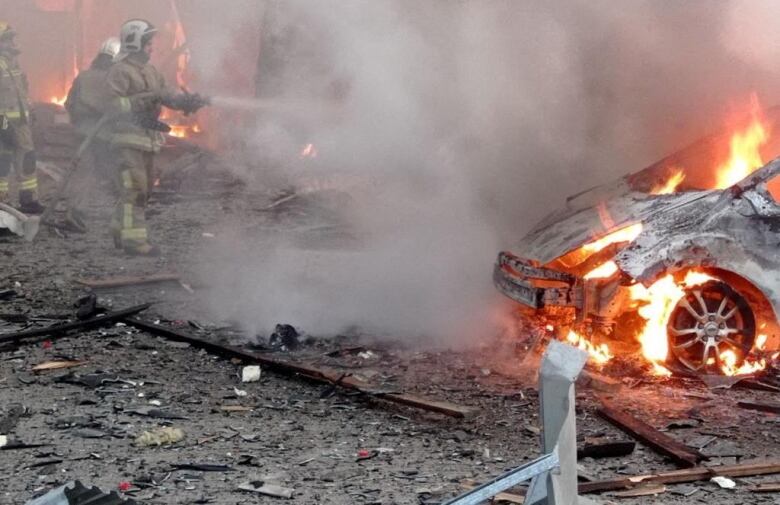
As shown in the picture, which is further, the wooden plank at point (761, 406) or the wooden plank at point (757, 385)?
the wooden plank at point (757, 385)

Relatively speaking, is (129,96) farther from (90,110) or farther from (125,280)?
(125,280)

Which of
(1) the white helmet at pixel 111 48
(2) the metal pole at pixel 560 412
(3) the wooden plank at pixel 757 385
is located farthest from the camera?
(1) the white helmet at pixel 111 48

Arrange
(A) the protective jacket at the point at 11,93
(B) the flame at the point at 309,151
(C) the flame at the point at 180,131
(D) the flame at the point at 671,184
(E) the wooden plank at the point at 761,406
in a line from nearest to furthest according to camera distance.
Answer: (E) the wooden plank at the point at 761,406 → (D) the flame at the point at 671,184 → (A) the protective jacket at the point at 11,93 → (B) the flame at the point at 309,151 → (C) the flame at the point at 180,131

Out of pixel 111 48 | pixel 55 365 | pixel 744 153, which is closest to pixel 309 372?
pixel 55 365

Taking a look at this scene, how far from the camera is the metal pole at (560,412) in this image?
282cm

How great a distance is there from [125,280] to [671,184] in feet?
16.8

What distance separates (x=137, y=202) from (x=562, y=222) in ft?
16.9

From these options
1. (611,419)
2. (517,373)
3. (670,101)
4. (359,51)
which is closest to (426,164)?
(359,51)

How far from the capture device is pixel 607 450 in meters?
5.09

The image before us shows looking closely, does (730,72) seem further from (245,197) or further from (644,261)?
(245,197)

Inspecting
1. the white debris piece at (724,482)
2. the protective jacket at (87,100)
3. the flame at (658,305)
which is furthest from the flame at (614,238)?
the protective jacket at (87,100)

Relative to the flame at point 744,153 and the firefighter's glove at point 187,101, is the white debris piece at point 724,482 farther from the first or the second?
the firefighter's glove at point 187,101

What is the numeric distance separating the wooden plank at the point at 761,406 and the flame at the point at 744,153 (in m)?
1.79

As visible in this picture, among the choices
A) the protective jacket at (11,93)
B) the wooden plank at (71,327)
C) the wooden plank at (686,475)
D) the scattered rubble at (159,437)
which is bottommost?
the wooden plank at (686,475)
